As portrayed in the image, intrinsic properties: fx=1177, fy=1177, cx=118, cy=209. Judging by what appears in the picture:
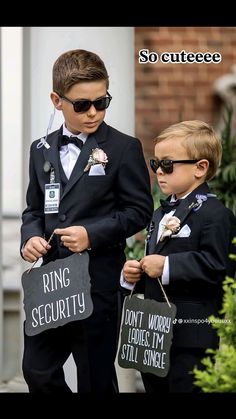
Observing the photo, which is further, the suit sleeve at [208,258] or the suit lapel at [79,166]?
the suit lapel at [79,166]

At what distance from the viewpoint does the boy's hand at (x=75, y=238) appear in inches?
202

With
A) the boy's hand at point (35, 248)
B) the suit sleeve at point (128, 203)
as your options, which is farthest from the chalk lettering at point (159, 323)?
the boy's hand at point (35, 248)

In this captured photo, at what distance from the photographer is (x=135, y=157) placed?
528cm

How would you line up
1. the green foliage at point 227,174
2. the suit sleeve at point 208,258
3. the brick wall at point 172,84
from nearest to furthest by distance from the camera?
the suit sleeve at point 208,258, the brick wall at point 172,84, the green foliage at point 227,174

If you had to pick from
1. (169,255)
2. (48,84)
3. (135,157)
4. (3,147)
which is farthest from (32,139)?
(3,147)

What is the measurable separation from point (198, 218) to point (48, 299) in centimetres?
80

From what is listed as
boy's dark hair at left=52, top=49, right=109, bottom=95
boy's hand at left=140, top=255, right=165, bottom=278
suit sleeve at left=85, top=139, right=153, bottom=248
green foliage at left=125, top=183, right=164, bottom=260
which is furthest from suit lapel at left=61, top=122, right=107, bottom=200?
green foliage at left=125, top=183, right=164, bottom=260

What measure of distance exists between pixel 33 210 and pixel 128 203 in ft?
1.50

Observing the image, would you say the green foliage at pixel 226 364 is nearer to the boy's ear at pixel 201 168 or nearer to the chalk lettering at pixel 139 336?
the chalk lettering at pixel 139 336

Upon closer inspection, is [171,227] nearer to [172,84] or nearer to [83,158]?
[83,158]

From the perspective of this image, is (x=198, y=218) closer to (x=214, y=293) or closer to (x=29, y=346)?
(x=214, y=293)

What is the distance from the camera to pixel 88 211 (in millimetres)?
5234

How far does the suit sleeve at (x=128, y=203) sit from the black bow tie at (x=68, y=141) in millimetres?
204

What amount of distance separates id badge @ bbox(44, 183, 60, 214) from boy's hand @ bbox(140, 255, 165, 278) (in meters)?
0.50
